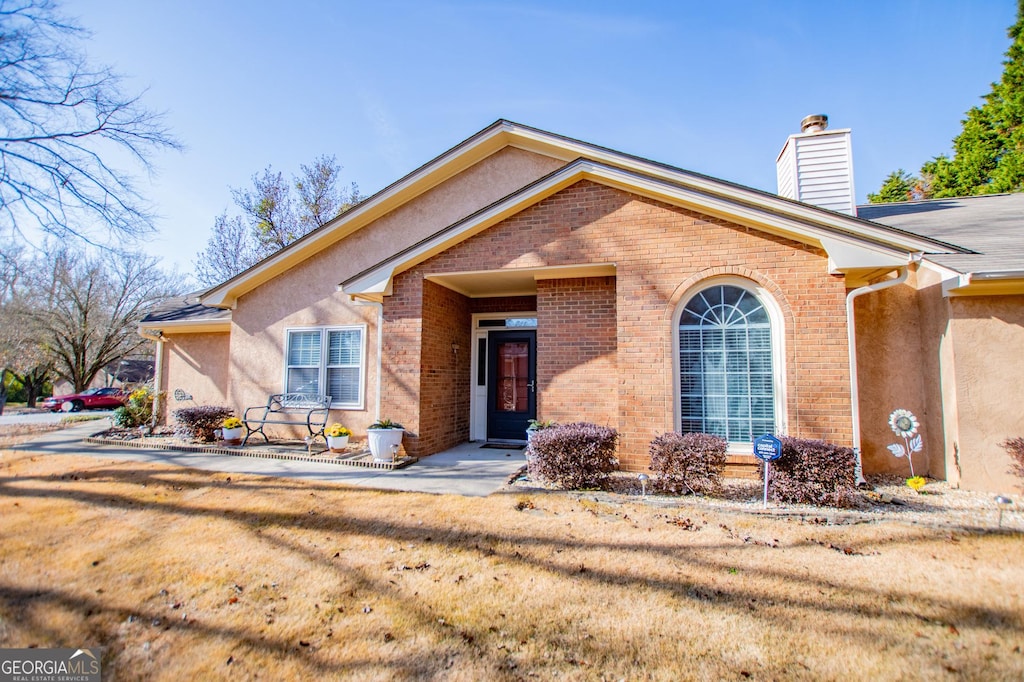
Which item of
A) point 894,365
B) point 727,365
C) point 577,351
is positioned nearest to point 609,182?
point 577,351

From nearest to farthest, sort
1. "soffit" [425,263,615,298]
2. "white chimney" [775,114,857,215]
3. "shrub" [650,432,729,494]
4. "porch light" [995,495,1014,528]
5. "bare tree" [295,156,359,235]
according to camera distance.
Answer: "porch light" [995,495,1014,528] < "shrub" [650,432,729,494] < "soffit" [425,263,615,298] < "white chimney" [775,114,857,215] < "bare tree" [295,156,359,235]

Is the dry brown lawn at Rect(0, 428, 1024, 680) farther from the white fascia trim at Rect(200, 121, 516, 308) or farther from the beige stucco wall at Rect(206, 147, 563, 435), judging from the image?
the white fascia trim at Rect(200, 121, 516, 308)

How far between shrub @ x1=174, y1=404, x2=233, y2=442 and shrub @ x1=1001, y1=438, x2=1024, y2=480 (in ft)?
46.7

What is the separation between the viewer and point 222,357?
1262 cm

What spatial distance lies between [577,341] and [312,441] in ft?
19.4

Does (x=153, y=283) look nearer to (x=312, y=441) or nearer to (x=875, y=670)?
(x=312, y=441)

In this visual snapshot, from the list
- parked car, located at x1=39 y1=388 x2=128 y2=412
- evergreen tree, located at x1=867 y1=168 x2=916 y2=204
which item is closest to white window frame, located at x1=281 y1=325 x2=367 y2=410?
parked car, located at x1=39 y1=388 x2=128 y2=412

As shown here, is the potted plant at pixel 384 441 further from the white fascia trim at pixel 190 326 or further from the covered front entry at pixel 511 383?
the white fascia trim at pixel 190 326

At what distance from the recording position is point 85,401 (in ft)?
81.9

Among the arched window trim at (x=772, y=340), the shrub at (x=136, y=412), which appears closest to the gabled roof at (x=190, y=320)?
the shrub at (x=136, y=412)

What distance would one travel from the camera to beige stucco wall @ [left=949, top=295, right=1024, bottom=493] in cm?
651

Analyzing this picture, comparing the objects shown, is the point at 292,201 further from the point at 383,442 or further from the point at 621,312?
the point at 621,312

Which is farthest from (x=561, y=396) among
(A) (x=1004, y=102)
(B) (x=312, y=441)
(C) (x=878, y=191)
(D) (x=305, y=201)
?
(C) (x=878, y=191)

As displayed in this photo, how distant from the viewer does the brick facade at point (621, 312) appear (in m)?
6.84
